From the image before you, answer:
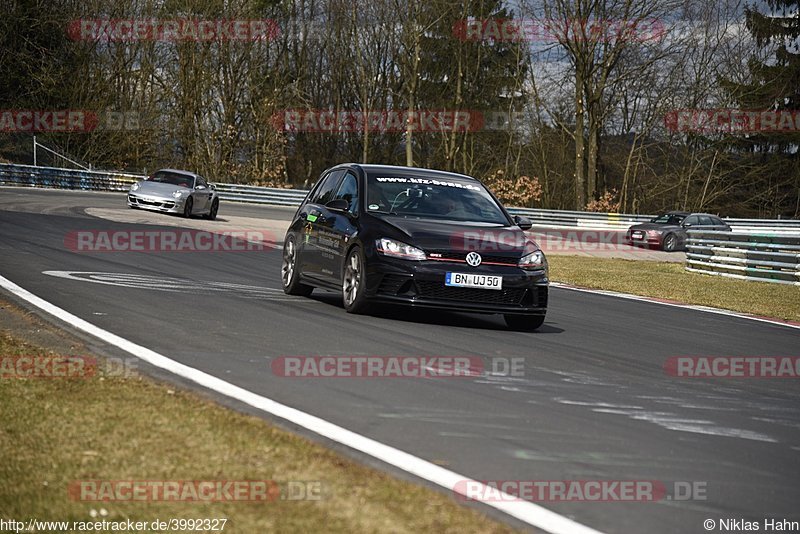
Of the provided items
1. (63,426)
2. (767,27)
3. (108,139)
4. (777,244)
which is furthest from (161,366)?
(767,27)

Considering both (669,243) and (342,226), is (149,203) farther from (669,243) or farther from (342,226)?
(342,226)

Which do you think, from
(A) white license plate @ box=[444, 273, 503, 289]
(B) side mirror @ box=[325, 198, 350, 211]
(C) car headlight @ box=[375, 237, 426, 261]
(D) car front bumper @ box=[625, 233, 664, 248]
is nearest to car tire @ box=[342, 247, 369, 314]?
(C) car headlight @ box=[375, 237, 426, 261]

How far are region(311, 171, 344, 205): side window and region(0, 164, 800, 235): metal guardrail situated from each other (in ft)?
115

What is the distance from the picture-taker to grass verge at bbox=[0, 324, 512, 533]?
161 inches

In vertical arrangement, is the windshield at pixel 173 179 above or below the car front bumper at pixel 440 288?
above

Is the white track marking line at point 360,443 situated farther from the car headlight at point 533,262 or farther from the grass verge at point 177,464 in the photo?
the car headlight at point 533,262

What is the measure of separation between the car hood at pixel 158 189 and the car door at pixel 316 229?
64.9 ft

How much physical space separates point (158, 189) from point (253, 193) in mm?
19847

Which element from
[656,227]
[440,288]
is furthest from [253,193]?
[440,288]

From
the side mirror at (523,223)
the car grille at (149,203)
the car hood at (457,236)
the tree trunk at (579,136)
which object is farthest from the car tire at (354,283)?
the tree trunk at (579,136)

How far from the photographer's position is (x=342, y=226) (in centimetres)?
1228

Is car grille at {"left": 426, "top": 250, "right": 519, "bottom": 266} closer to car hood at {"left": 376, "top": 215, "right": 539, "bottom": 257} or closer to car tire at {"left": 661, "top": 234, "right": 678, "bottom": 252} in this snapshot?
car hood at {"left": 376, "top": 215, "right": 539, "bottom": 257}

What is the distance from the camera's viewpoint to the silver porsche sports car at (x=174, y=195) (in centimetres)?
3291

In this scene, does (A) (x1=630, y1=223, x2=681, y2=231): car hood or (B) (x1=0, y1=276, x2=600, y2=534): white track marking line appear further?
(A) (x1=630, y1=223, x2=681, y2=231): car hood
